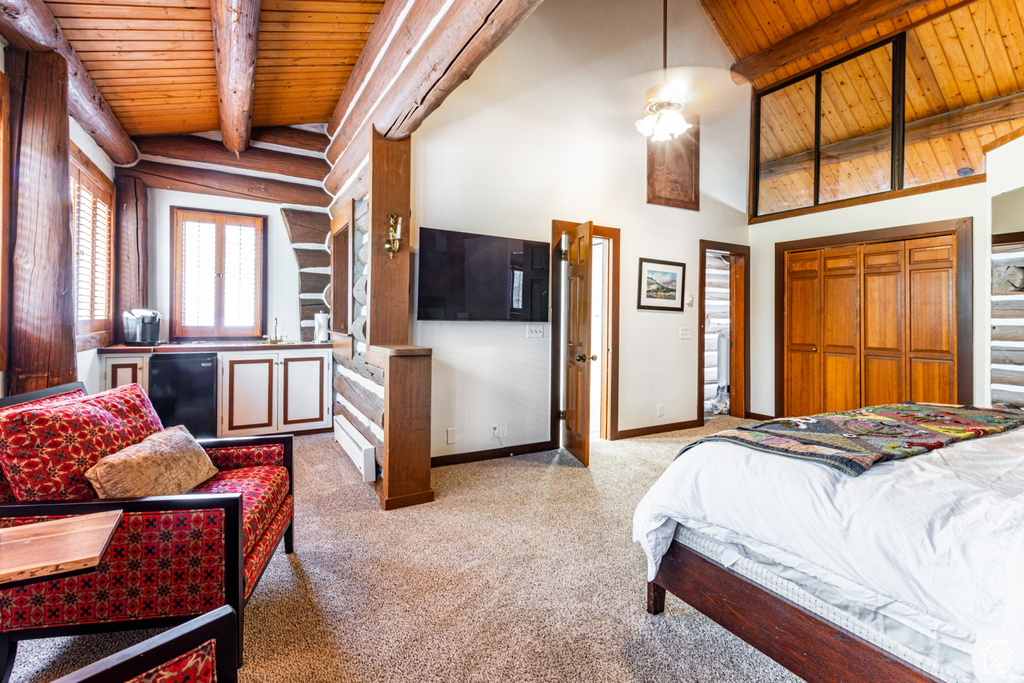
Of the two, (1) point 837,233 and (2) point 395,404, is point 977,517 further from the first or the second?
(1) point 837,233

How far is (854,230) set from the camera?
15.1 feet

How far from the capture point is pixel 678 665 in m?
1.54

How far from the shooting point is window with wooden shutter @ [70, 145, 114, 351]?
3145 millimetres

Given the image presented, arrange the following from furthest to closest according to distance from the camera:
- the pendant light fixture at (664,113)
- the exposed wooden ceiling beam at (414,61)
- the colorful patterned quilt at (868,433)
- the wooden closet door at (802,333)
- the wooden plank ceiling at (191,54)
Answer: the wooden closet door at (802,333) → the pendant light fixture at (664,113) → the wooden plank ceiling at (191,54) → the exposed wooden ceiling beam at (414,61) → the colorful patterned quilt at (868,433)

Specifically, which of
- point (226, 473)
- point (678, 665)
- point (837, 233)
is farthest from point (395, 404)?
point (837, 233)

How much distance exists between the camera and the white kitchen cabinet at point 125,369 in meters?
3.58

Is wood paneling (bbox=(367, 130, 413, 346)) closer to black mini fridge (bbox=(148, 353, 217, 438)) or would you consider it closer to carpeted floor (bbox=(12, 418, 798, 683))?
carpeted floor (bbox=(12, 418, 798, 683))

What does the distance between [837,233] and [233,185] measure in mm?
6206

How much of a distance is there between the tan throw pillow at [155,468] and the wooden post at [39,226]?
103cm

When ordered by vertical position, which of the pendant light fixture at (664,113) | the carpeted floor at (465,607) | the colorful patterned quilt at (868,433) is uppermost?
the pendant light fixture at (664,113)

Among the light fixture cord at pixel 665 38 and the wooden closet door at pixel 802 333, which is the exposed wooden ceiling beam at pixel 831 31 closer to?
the light fixture cord at pixel 665 38

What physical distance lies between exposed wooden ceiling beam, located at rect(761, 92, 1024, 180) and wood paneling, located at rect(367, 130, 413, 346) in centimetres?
465

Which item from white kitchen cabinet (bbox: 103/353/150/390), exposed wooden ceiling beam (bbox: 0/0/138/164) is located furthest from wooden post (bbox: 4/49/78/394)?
white kitchen cabinet (bbox: 103/353/150/390)

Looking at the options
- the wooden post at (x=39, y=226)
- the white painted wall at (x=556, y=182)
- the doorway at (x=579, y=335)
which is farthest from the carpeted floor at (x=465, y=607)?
the wooden post at (x=39, y=226)
